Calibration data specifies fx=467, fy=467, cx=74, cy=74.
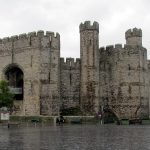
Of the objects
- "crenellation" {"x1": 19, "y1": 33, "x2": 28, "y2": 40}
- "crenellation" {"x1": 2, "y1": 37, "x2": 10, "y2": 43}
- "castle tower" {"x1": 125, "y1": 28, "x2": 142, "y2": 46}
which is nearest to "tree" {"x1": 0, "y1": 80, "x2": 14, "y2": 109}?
"crenellation" {"x1": 19, "y1": 33, "x2": 28, "y2": 40}

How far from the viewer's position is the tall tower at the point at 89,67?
57.8 metres

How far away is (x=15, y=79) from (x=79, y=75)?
331 inches

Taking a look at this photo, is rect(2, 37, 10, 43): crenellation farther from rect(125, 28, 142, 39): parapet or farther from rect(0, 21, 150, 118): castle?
rect(125, 28, 142, 39): parapet

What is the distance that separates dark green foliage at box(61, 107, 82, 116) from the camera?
57344 mm

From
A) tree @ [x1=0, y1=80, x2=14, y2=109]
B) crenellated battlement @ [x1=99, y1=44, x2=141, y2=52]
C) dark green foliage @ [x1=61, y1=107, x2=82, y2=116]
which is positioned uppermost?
crenellated battlement @ [x1=99, y1=44, x2=141, y2=52]

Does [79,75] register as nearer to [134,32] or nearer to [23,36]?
[23,36]

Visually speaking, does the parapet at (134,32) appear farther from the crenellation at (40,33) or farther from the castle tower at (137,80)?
the crenellation at (40,33)

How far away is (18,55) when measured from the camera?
189 feet

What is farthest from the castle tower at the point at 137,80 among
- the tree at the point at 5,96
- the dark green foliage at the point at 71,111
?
the tree at the point at 5,96

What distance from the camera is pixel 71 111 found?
190ft

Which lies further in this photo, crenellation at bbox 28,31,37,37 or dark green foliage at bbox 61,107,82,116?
dark green foliage at bbox 61,107,82,116

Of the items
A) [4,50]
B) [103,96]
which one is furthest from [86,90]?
[4,50]

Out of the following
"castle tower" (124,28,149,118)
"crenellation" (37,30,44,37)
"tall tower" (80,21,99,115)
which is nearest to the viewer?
"crenellation" (37,30,44,37)

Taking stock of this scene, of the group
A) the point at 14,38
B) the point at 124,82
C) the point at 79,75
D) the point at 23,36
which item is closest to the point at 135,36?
the point at 124,82
